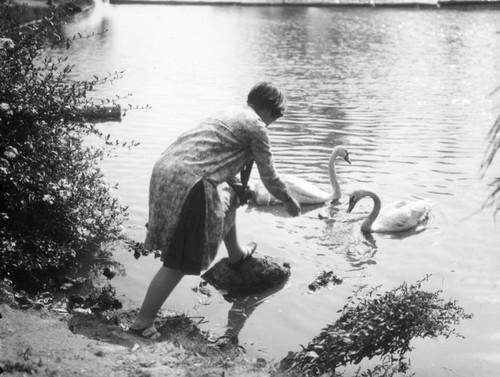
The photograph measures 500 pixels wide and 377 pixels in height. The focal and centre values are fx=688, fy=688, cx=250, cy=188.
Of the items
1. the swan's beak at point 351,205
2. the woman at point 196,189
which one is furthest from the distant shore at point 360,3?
the woman at point 196,189

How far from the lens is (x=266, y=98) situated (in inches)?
221

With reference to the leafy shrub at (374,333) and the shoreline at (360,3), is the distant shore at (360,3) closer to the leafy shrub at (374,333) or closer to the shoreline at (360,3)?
the shoreline at (360,3)

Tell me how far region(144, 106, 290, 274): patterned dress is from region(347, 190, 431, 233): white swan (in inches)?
139

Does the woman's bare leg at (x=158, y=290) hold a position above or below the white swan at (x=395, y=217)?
above

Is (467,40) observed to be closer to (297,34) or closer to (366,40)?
(366,40)

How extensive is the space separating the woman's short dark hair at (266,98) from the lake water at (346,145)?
1918 millimetres

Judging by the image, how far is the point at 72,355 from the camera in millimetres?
4531

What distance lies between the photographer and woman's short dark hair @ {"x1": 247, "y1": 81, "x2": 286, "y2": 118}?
222 inches

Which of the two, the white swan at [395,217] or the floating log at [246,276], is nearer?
the floating log at [246,276]

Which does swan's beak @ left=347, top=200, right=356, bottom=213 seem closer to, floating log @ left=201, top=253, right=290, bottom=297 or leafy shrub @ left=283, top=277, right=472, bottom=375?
floating log @ left=201, top=253, right=290, bottom=297

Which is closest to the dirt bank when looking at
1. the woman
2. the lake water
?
the woman

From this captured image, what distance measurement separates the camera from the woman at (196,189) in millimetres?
5219

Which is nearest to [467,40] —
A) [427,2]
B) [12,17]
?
[427,2]

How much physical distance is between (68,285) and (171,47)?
2363 centimetres
